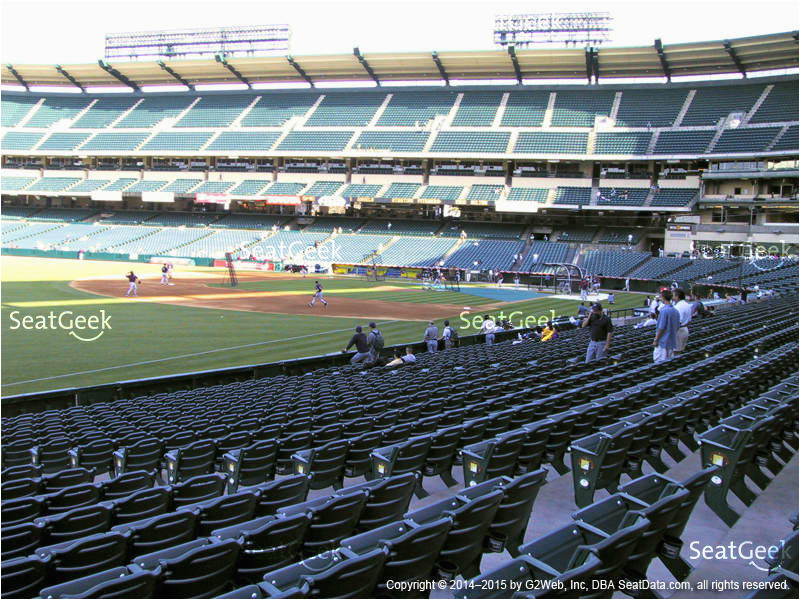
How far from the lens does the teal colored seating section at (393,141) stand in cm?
7219

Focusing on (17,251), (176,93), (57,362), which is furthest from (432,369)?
(176,93)

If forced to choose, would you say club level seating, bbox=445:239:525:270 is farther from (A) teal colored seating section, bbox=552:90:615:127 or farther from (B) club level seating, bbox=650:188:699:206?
(A) teal colored seating section, bbox=552:90:615:127

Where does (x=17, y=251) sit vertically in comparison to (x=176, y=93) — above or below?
below

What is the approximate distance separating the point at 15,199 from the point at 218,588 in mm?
97482

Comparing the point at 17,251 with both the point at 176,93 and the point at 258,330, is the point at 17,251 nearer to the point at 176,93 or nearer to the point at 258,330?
the point at 176,93

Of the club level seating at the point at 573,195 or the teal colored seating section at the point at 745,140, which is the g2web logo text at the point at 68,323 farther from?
the teal colored seating section at the point at 745,140

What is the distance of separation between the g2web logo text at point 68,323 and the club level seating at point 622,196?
159ft

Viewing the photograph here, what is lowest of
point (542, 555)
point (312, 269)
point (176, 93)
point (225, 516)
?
point (312, 269)

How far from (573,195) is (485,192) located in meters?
9.11

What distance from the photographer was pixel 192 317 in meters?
32.2

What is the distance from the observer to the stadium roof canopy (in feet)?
202

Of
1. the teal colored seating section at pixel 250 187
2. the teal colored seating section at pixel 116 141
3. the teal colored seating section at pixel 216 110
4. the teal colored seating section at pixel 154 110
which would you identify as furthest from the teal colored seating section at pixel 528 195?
the teal colored seating section at pixel 116 141

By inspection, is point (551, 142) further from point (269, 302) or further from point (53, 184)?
point (53, 184)

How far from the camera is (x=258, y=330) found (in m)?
29.0
